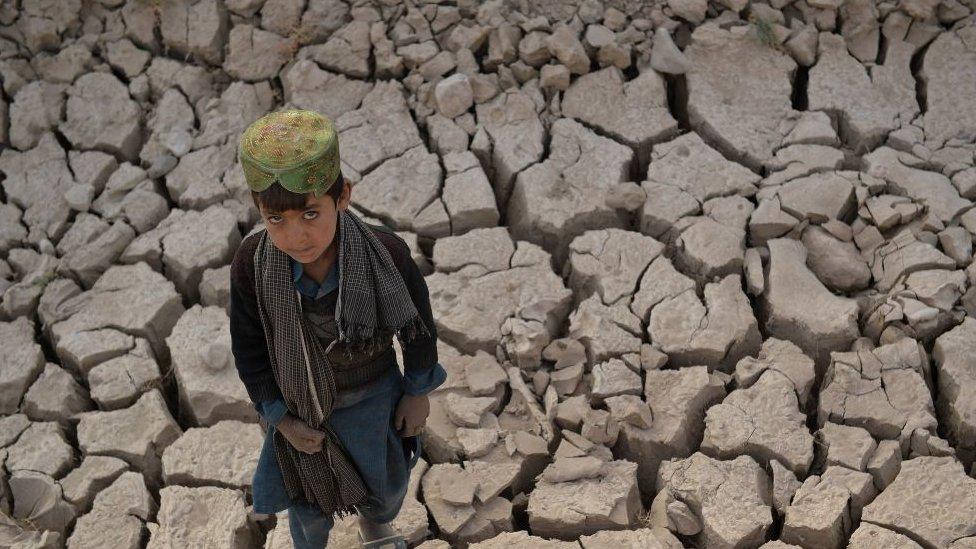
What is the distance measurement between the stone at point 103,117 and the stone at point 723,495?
8.90 feet

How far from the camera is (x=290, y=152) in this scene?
5.08ft

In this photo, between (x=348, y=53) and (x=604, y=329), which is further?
(x=348, y=53)

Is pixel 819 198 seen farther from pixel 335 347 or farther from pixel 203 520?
pixel 203 520

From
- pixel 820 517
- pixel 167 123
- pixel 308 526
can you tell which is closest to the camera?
pixel 308 526

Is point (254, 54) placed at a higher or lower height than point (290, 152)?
lower

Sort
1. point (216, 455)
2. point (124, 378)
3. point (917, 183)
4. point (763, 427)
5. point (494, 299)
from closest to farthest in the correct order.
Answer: point (763, 427) → point (216, 455) → point (124, 378) → point (494, 299) → point (917, 183)

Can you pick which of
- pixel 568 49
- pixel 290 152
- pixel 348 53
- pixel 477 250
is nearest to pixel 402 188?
pixel 477 250

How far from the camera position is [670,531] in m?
2.33

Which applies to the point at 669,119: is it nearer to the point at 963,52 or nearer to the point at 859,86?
the point at 859,86

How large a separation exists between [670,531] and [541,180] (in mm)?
1505

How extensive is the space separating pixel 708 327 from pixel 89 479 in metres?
2.08

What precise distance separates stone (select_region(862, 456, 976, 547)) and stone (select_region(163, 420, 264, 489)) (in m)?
1.86

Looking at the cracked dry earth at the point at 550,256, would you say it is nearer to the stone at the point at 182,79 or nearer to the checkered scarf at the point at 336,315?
the stone at the point at 182,79

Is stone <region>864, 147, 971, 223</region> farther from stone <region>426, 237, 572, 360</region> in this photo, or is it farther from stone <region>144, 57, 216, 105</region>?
stone <region>144, 57, 216, 105</region>
